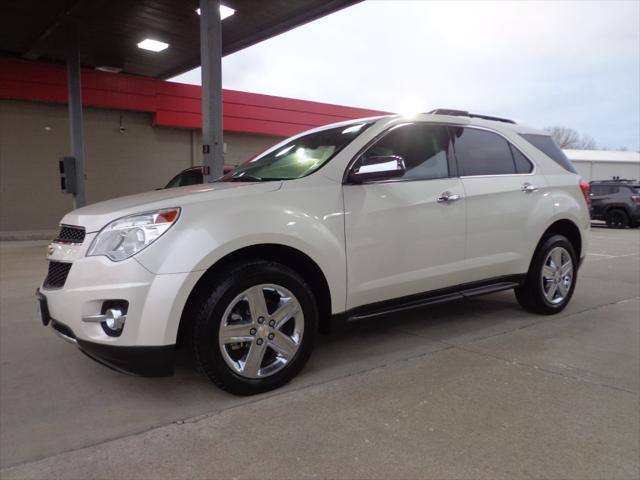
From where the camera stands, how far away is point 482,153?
4.28 m

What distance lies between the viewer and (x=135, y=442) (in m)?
2.50

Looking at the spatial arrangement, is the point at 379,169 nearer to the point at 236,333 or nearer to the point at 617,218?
the point at 236,333

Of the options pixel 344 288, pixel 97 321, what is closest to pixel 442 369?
pixel 344 288

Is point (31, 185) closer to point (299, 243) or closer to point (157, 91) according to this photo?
point (157, 91)

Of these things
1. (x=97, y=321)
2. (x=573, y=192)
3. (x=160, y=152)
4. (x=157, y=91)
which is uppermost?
(x=157, y=91)

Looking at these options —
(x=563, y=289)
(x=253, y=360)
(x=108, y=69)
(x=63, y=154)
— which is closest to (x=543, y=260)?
(x=563, y=289)

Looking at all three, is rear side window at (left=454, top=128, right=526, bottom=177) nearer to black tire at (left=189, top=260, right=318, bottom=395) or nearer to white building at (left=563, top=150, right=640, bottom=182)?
black tire at (left=189, top=260, right=318, bottom=395)

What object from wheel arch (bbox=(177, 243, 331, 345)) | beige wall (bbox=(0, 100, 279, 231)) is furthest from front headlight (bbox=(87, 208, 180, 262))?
beige wall (bbox=(0, 100, 279, 231))

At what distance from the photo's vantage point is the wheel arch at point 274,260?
2.81 meters

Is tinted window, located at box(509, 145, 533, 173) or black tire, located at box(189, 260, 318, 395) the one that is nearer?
black tire, located at box(189, 260, 318, 395)

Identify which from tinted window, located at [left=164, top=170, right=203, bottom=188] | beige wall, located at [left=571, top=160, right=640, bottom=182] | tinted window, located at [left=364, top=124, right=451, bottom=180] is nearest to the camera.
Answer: tinted window, located at [left=364, top=124, right=451, bottom=180]

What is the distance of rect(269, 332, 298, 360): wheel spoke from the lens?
302 cm

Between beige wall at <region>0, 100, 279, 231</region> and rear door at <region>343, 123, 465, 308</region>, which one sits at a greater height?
beige wall at <region>0, 100, 279, 231</region>

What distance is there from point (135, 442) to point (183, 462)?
37 centimetres
